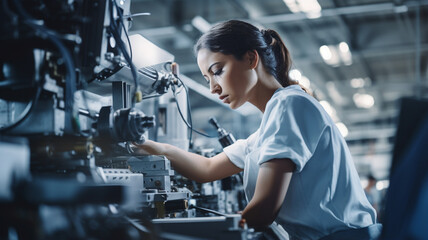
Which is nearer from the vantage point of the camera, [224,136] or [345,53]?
[224,136]

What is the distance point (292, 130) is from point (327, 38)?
584 cm

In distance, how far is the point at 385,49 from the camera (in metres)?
6.25

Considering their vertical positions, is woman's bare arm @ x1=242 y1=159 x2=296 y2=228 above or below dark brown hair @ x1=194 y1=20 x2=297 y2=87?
below

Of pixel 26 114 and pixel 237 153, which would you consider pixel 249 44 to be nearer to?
pixel 237 153

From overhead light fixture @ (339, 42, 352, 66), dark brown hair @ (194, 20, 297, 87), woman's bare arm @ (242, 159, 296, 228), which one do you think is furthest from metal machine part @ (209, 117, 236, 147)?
overhead light fixture @ (339, 42, 352, 66)

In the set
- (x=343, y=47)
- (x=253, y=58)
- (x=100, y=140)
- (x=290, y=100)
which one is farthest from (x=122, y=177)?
(x=343, y=47)

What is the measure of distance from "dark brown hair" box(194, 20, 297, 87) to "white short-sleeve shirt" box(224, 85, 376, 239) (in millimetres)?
207

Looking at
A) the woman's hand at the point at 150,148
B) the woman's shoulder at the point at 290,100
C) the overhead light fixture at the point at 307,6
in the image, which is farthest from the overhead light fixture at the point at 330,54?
the woman's shoulder at the point at 290,100

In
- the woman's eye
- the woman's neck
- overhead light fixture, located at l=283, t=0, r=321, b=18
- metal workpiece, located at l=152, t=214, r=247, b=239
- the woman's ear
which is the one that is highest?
overhead light fixture, located at l=283, t=0, r=321, b=18

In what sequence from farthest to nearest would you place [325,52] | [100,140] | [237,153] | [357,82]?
[357,82] → [325,52] → [237,153] → [100,140]

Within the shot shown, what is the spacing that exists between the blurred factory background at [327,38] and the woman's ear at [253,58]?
5.69ft

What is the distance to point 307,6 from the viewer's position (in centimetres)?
491

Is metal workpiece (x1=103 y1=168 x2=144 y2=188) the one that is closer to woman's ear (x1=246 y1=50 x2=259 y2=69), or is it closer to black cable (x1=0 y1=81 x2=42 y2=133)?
black cable (x1=0 y1=81 x2=42 y2=133)

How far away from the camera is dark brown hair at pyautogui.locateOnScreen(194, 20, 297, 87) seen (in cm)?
138
